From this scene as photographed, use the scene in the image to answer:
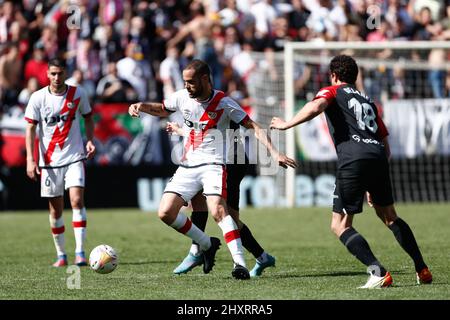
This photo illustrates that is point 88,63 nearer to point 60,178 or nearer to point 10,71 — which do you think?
point 10,71

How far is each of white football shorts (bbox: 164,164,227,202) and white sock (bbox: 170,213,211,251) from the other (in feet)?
0.73

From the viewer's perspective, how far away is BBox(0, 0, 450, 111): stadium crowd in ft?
70.5

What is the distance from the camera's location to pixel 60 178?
12.4 m

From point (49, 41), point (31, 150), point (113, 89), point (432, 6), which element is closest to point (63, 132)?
point (31, 150)

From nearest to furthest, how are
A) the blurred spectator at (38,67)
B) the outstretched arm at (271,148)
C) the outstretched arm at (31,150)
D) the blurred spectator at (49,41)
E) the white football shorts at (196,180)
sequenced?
1. the outstretched arm at (271,148)
2. the white football shorts at (196,180)
3. the outstretched arm at (31,150)
4. the blurred spectator at (38,67)
5. the blurred spectator at (49,41)

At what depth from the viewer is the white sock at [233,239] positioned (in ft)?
32.1

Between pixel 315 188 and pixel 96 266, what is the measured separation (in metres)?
11.8

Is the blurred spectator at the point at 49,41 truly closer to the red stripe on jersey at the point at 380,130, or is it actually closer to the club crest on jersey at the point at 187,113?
the club crest on jersey at the point at 187,113

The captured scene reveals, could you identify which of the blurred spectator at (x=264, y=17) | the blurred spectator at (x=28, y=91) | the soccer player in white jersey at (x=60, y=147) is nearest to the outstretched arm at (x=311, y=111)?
the soccer player in white jersey at (x=60, y=147)

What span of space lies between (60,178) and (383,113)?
1066cm

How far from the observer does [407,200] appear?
22.0 meters

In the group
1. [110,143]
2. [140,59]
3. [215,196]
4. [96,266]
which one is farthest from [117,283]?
[140,59]

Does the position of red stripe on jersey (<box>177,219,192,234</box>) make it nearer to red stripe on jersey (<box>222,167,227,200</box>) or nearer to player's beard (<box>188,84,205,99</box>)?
red stripe on jersey (<box>222,167,227,200</box>)

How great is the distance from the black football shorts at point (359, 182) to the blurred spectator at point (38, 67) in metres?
12.9
